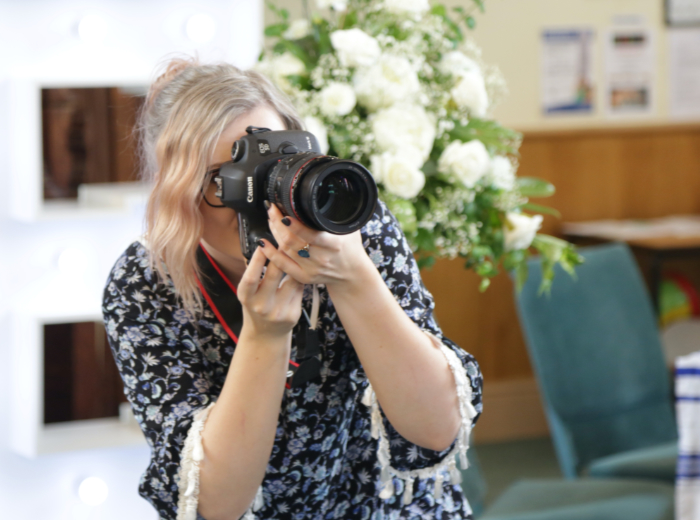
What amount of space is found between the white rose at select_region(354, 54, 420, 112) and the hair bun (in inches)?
10.9

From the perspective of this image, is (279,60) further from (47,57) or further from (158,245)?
(158,245)

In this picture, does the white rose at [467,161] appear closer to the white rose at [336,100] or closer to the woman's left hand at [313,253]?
the white rose at [336,100]

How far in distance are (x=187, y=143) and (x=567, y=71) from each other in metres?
2.65

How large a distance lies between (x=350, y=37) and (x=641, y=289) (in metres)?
1.16

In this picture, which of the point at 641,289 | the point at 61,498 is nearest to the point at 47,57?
the point at 61,498

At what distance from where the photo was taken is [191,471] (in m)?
0.80

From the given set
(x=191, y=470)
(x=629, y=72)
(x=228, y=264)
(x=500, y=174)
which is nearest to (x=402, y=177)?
(x=500, y=174)

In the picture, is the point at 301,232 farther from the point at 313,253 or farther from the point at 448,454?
the point at 448,454

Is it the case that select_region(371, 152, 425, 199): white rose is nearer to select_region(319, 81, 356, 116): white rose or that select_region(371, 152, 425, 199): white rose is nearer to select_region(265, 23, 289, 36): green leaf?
select_region(319, 81, 356, 116): white rose

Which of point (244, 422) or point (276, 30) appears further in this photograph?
point (276, 30)

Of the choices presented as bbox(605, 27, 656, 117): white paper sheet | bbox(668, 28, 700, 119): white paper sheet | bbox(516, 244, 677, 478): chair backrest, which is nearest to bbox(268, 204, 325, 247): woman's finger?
bbox(516, 244, 677, 478): chair backrest

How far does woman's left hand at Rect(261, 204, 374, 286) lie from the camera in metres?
0.74

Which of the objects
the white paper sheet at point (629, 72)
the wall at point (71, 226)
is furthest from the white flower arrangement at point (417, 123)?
the white paper sheet at point (629, 72)

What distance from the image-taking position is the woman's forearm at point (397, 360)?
0.79m
